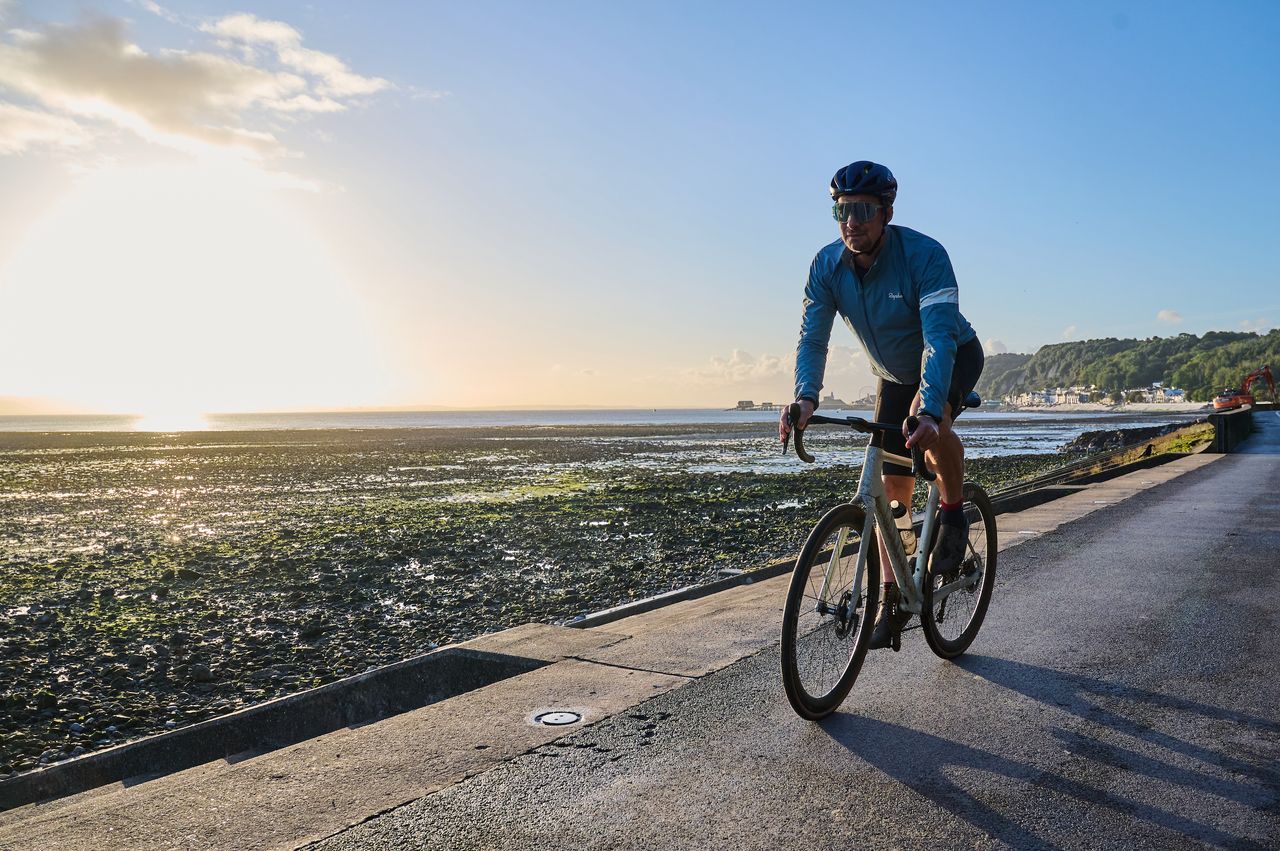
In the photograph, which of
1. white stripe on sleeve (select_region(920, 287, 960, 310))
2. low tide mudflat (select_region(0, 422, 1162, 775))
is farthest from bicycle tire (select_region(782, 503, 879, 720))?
low tide mudflat (select_region(0, 422, 1162, 775))

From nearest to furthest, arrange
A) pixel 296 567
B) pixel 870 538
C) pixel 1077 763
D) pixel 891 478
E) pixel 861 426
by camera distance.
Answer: pixel 1077 763 < pixel 861 426 < pixel 870 538 < pixel 891 478 < pixel 296 567

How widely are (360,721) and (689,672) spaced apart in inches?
71.8

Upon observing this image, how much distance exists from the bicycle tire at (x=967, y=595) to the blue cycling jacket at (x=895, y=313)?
0.97m

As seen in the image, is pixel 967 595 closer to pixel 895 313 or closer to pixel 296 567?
pixel 895 313

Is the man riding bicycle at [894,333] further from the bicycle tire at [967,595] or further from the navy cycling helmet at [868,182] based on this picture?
the bicycle tire at [967,595]

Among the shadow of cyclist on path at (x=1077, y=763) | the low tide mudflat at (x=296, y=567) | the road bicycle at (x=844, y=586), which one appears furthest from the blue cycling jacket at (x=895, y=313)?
the low tide mudflat at (x=296, y=567)

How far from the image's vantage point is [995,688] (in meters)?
4.17

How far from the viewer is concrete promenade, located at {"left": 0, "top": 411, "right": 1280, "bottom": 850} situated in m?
2.80

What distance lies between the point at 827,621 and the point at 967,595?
4.58ft

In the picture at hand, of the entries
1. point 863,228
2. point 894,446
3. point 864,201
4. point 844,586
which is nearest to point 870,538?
point 844,586

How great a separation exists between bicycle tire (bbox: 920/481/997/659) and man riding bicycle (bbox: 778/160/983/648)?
7.8 inches

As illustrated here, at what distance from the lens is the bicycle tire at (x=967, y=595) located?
A: 4.41 m

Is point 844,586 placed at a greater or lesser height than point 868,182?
lesser

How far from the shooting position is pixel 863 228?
3.88m
